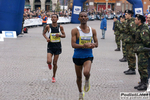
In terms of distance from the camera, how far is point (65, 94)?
7.01 m

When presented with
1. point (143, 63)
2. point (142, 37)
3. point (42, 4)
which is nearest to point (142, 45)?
point (142, 37)

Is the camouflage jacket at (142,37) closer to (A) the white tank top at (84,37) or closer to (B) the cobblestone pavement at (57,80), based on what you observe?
(B) the cobblestone pavement at (57,80)

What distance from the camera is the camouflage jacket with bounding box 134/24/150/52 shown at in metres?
7.30

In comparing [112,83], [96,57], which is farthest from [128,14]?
[96,57]

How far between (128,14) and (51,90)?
3.99 metres

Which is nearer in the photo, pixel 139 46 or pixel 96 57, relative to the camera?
pixel 139 46

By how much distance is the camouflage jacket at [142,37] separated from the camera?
730 centimetres

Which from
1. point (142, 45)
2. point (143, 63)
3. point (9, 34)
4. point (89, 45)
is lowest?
point (9, 34)

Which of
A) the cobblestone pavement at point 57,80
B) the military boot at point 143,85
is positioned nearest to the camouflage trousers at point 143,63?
the military boot at point 143,85

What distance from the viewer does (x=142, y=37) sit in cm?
733

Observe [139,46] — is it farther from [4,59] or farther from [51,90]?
[4,59]

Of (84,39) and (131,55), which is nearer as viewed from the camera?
(84,39)

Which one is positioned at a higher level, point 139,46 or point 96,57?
point 139,46

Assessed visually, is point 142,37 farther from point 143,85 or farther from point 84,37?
point 84,37
